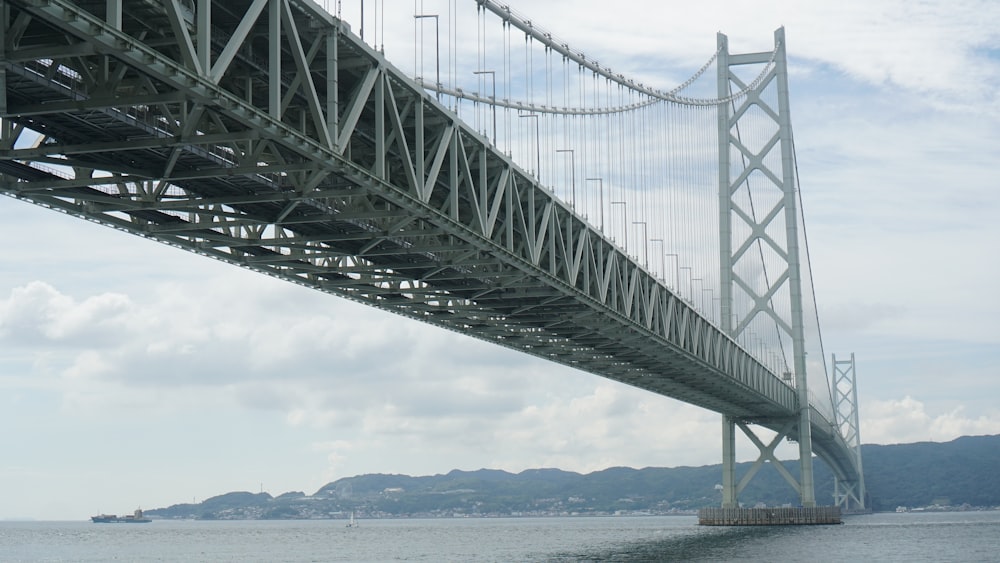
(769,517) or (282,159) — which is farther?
(769,517)

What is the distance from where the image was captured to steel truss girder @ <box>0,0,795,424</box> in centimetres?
1855

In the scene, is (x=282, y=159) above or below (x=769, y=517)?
above

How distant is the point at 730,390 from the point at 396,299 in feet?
106

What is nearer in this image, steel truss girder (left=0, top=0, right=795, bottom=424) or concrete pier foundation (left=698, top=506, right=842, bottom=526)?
steel truss girder (left=0, top=0, right=795, bottom=424)

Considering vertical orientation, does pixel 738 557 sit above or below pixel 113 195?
below

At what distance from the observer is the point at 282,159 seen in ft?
74.8

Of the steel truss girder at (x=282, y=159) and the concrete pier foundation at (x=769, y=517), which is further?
the concrete pier foundation at (x=769, y=517)

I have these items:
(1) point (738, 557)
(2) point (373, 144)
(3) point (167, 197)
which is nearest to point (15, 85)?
(3) point (167, 197)

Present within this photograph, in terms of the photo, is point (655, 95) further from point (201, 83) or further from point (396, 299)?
point (201, 83)

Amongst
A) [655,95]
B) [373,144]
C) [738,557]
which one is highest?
[655,95]

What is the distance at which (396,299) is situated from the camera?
41.1 m

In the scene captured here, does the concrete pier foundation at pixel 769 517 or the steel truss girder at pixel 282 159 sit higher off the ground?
the steel truss girder at pixel 282 159

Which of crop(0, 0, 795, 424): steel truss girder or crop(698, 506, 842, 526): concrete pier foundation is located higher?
crop(0, 0, 795, 424): steel truss girder

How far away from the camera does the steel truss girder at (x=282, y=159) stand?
18547mm
